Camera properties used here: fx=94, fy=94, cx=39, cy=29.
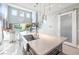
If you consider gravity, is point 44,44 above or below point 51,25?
below

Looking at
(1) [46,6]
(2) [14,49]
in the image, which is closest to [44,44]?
(2) [14,49]

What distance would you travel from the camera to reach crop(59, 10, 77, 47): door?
1.62m

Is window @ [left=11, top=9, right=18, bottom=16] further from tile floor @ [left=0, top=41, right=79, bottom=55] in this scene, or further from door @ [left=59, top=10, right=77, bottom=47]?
door @ [left=59, top=10, right=77, bottom=47]

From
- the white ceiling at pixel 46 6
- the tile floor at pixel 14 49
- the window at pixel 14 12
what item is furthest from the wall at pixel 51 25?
the window at pixel 14 12

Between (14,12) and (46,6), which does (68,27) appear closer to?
(46,6)

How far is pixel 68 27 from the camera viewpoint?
1680mm

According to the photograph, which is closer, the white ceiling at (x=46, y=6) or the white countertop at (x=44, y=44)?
the white countertop at (x=44, y=44)

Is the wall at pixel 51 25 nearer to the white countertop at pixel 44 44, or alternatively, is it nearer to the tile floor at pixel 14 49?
the white countertop at pixel 44 44

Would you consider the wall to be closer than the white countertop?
No

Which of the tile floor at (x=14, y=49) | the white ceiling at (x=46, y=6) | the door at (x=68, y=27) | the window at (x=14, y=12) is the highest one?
the white ceiling at (x=46, y=6)

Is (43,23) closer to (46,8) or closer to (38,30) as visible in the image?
(38,30)

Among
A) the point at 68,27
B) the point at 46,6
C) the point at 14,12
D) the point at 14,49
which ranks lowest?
the point at 14,49

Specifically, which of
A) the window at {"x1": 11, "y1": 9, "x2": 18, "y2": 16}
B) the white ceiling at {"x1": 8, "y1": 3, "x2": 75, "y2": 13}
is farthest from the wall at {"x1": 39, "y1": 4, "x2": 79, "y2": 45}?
the window at {"x1": 11, "y1": 9, "x2": 18, "y2": 16}

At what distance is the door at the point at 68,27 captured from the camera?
1624mm
